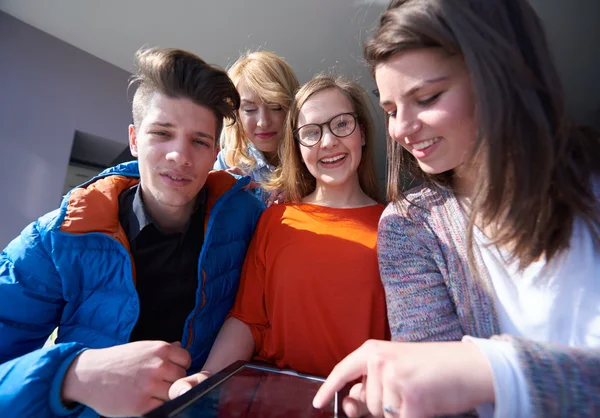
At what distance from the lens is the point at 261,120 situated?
4.99ft

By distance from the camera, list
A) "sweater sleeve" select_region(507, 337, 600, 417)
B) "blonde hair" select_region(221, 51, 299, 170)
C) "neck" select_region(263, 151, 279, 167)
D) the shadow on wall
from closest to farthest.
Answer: "sweater sleeve" select_region(507, 337, 600, 417), "blonde hair" select_region(221, 51, 299, 170), "neck" select_region(263, 151, 279, 167), the shadow on wall

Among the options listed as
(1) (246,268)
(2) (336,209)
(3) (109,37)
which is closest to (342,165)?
(2) (336,209)

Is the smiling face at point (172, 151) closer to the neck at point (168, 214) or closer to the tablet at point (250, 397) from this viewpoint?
the neck at point (168, 214)

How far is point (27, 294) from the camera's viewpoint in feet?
2.48

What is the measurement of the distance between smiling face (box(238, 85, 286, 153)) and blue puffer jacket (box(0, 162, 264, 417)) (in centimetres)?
71

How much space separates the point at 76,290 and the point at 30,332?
0.41 ft

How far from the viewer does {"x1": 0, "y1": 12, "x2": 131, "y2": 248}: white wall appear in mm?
2049

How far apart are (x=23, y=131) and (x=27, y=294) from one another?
1.90m

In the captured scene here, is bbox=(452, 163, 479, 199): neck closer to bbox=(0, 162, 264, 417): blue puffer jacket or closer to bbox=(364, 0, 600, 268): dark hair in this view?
bbox=(364, 0, 600, 268): dark hair

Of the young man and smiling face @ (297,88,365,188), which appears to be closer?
the young man

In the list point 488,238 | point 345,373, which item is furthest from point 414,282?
point 345,373

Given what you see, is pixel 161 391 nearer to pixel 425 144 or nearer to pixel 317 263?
pixel 317 263

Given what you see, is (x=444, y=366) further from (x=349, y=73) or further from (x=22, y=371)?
(x=349, y=73)

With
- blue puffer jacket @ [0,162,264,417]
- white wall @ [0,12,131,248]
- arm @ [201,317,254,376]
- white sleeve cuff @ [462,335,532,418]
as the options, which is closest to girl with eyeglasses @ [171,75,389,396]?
arm @ [201,317,254,376]
